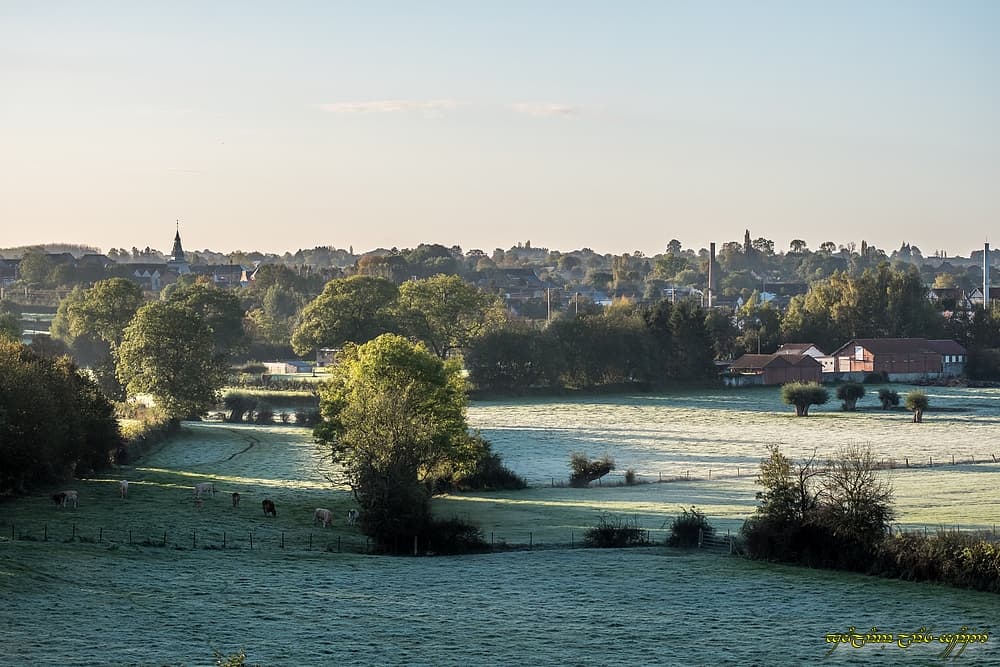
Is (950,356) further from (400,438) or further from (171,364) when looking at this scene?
(400,438)

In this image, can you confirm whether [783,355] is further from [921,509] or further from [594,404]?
[921,509]

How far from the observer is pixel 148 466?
215 feet

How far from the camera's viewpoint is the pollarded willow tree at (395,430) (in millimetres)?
45594

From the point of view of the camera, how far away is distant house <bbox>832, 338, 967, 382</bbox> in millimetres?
132500

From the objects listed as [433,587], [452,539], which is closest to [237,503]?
[452,539]

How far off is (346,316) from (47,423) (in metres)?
61.5

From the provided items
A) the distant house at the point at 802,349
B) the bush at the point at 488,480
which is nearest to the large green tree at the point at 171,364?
the bush at the point at 488,480

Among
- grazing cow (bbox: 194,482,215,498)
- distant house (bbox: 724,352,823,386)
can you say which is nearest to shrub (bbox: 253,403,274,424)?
grazing cow (bbox: 194,482,215,498)

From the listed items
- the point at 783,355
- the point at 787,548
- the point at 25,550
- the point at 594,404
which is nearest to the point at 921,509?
the point at 787,548

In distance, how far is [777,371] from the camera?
128875mm

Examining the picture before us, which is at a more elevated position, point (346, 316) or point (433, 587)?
point (346, 316)

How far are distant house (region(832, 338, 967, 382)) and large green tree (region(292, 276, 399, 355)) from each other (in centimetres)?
4842

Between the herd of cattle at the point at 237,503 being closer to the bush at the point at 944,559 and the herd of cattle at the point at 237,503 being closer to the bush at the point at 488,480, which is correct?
the bush at the point at 488,480

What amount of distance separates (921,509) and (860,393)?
175ft
